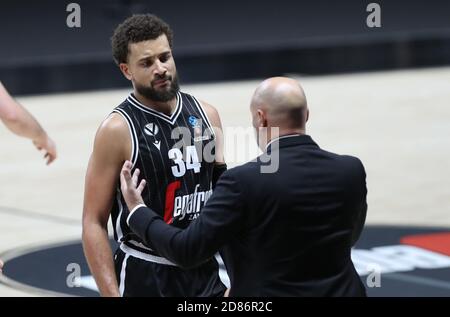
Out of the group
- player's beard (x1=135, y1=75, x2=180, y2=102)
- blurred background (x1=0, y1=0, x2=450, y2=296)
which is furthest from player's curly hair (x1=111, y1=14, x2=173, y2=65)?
blurred background (x1=0, y1=0, x2=450, y2=296)

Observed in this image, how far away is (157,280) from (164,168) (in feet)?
1.37

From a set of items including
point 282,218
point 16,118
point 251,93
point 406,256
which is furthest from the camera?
point 251,93

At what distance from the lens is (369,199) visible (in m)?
10.5

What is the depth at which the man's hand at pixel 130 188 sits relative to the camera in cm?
381

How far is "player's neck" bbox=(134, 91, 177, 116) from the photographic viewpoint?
4.25 m

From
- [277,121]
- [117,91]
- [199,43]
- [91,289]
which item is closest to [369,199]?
[91,289]

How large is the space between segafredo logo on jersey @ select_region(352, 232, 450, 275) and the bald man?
3929 mm

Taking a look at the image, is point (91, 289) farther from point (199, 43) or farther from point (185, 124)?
point (199, 43)

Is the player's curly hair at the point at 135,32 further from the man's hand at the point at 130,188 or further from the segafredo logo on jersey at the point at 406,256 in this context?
the segafredo logo on jersey at the point at 406,256

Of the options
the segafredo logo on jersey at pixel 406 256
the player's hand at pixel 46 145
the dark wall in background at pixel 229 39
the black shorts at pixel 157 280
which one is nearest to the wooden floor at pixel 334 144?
the dark wall in background at pixel 229 39

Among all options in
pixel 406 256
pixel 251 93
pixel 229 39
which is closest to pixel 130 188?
pixel 406 256

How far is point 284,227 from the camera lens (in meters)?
3.53

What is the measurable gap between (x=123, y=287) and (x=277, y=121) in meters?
1.05

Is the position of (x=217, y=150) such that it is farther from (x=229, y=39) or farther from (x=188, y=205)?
(x=229, y=39)
